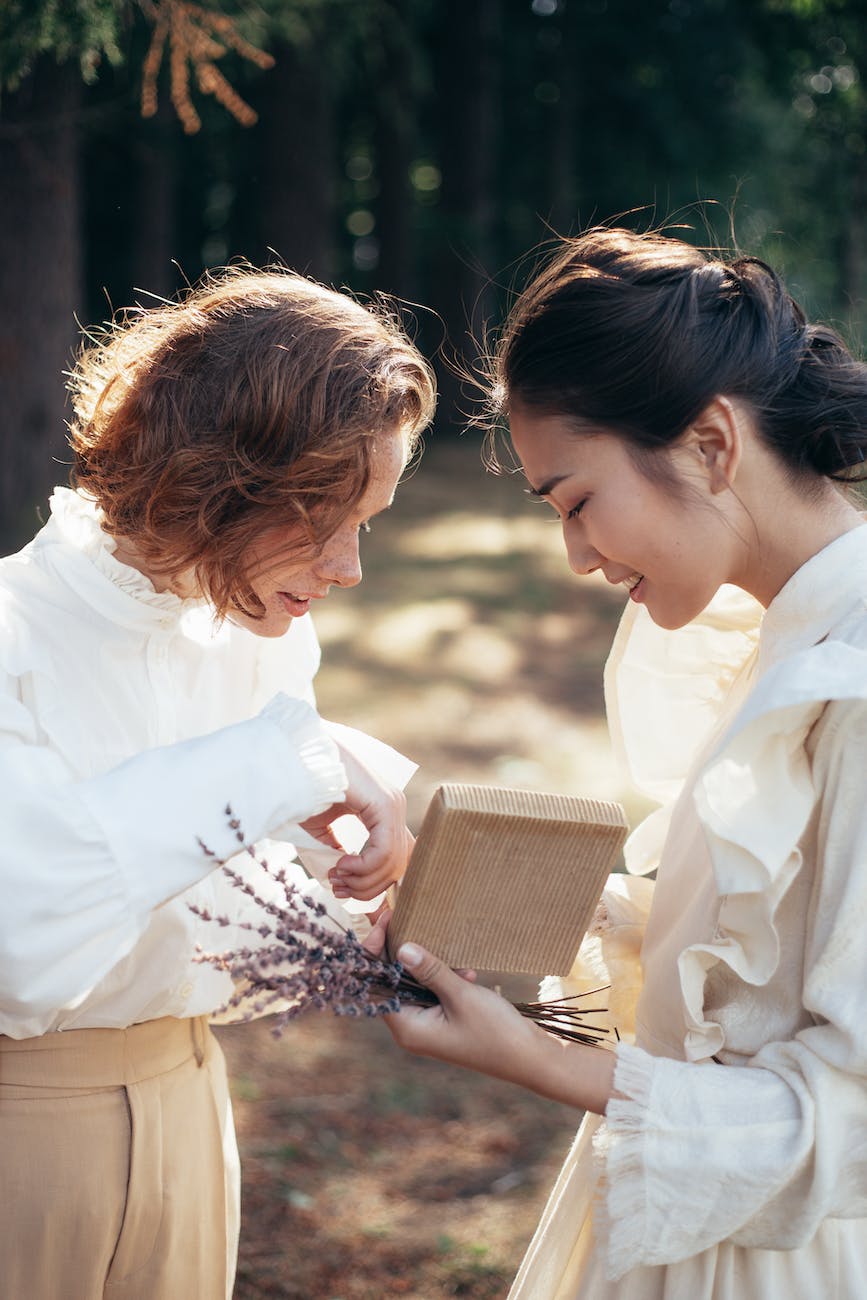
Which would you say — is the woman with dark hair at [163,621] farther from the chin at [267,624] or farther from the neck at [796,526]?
the neck at [796,526]

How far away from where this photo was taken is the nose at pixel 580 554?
1957 mm

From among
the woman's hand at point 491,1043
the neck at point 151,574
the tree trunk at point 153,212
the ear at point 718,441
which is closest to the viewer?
the woman's hand at point 491,1043

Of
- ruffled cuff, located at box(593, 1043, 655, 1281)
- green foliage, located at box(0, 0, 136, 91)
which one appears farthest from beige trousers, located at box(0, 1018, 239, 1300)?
green foliage, located at box(0, 0, 136, 91)

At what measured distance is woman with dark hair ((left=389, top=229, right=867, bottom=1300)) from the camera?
164 cm

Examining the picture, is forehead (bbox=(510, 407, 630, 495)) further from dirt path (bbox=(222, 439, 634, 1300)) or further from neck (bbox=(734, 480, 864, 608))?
dirt path (bbox=(222, 439, 634, 1300))

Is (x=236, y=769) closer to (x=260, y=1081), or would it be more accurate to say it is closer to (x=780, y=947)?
(x=780, y=947)

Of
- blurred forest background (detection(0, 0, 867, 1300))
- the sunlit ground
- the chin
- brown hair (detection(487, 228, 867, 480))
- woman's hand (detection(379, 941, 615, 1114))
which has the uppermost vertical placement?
brown hair (detection(487, 228, 867, 480))

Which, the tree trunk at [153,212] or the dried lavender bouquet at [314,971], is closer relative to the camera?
the dried lavender bouquet at [314,971]

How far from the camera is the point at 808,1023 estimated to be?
5.81 feet

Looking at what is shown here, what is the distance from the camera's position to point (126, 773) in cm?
162

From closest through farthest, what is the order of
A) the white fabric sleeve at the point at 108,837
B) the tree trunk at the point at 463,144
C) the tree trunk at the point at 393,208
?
the white fabric sleeve at the point at 108,837 < the tree trunk at the point at 393,208 < the tree trunk at the point at 463,144

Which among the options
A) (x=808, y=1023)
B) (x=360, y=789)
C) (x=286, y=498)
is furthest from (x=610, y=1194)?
(x=286, y=498)

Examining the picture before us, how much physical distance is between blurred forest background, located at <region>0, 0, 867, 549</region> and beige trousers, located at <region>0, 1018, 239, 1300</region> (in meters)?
7.19

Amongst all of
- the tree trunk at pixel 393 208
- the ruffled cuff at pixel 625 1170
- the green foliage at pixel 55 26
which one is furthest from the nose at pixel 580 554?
the tree trunk at pixel 393 208
